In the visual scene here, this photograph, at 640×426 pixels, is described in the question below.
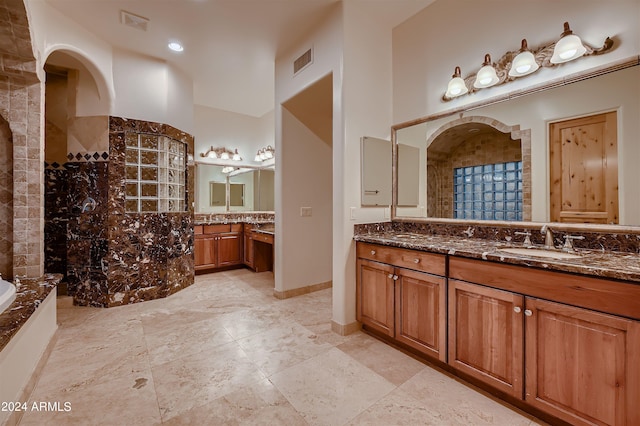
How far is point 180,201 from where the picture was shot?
12.6 feet

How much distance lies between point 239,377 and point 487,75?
2.90 meters

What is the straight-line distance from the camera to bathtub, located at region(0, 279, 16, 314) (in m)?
1.72

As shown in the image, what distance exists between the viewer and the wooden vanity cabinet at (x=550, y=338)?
1216 mm

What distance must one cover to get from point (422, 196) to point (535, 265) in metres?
1.35

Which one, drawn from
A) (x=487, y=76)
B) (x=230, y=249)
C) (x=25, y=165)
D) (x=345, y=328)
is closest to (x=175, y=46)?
(x=25, y=165)

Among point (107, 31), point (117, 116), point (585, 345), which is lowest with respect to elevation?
point (585, 345)

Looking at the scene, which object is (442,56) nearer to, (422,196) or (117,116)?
(422,196)

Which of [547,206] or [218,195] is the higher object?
[218,195]

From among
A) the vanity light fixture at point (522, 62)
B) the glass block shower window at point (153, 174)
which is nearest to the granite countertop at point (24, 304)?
the glass block shower window at point (153, 174)

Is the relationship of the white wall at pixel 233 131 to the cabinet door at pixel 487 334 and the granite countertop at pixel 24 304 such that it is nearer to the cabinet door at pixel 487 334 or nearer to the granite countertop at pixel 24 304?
the granite countertop at pixel 24 304

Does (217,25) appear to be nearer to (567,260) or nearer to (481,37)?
(481,37)

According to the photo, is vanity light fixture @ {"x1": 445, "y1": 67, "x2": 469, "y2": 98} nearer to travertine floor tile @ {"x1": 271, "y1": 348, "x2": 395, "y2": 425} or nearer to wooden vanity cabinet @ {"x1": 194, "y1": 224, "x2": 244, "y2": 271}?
travertine floor tile @ {"x1": 271, "y1": 348, "x2": 395, "y2": 425}

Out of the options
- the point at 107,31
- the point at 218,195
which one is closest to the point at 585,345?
the point at 107,31

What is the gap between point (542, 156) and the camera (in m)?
1.97
